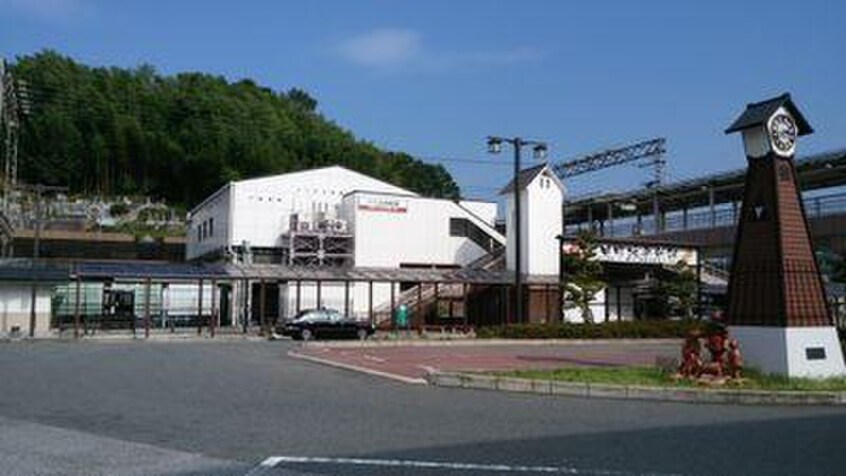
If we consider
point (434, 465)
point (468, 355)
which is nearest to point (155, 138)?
point (468, 355)

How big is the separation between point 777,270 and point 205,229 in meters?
52.1

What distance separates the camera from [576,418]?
13.7 metres

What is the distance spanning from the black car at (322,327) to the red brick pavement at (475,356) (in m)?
8.34

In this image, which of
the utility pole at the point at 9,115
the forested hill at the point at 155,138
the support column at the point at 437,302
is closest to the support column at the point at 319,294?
the support column at the point at 437,302

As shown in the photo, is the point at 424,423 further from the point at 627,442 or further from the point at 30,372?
the point at 30,372

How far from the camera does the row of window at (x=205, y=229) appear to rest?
209ft

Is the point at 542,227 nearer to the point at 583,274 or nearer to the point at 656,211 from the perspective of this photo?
the point at 583,274

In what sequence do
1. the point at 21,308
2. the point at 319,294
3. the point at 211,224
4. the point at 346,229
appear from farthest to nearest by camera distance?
1. the point at 211,224
2. the point at 346,229
3. the point at 319,294
4. the point at 21,308

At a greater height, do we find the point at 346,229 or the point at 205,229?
the point at 205,229

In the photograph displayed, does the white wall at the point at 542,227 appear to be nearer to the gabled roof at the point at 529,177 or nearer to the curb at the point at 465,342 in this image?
the gabled roof at the point at 529,177

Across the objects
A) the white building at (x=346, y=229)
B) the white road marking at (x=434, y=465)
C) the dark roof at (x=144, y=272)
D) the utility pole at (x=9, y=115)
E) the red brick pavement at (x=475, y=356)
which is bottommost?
the white road marking at (x=434, y=465)

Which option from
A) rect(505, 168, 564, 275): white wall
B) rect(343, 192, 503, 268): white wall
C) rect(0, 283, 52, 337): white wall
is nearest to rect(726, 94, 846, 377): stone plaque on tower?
rect(505, 168, 564, 275): white wall

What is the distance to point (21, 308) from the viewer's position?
4178cm

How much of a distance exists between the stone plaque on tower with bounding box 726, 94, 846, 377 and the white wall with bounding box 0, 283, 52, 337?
31.0 meters
